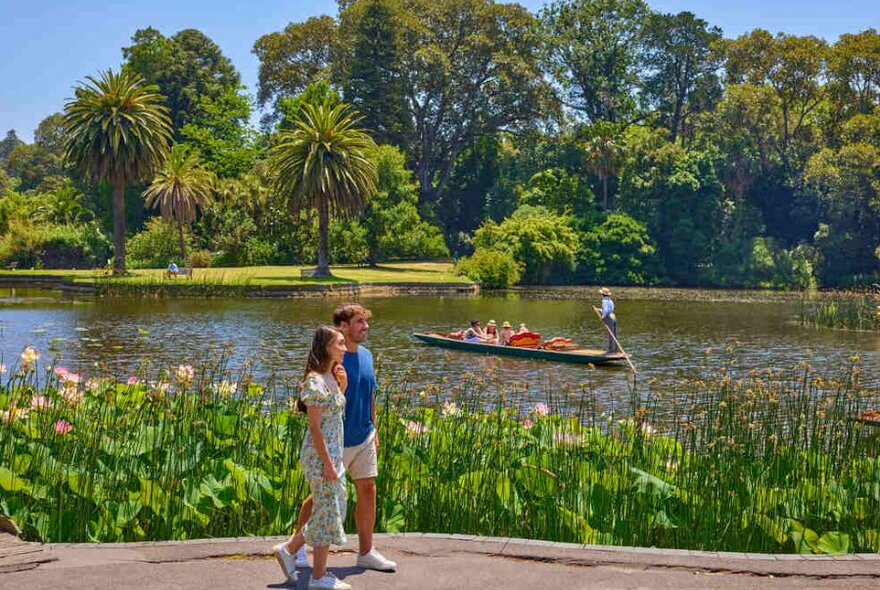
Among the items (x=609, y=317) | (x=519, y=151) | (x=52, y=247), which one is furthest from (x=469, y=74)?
(x=609, y=317)

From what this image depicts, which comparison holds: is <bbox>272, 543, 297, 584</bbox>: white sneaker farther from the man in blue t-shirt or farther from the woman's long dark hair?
the woman's long dark hair

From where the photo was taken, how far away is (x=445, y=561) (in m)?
7.07

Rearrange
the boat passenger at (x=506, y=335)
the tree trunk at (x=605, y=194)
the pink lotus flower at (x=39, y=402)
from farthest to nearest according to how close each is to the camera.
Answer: the tree trunk at (x=605, y=194)
the boat passenger at (x=506, y=335)
the pink lotus flower at (x=39, y=402)

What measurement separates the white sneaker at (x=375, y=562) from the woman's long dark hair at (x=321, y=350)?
3.67ft

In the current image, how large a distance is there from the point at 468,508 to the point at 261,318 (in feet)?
109

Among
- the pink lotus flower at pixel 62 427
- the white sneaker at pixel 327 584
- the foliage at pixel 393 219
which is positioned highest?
the foliage at pixel 393 219

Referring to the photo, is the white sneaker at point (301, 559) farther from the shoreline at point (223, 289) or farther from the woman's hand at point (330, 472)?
the shoreline at point (223, 289)

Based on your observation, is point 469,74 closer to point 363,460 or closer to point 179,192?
point 179,192

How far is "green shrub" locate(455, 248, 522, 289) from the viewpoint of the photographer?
64.7m

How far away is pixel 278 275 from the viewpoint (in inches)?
2373

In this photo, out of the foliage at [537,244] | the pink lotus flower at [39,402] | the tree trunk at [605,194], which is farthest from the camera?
the tree trunk at [605,194]

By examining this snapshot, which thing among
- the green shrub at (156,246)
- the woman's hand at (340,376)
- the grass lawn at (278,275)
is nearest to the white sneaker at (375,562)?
the woman's hand at (340,376)

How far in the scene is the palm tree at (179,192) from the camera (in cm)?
6397

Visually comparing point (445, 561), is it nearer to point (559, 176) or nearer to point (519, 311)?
point (519, 311)
